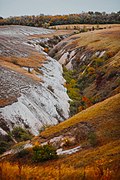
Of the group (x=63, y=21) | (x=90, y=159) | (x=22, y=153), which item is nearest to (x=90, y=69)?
(x=22, y=153)

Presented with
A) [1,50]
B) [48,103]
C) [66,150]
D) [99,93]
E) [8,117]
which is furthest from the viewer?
[1,50]

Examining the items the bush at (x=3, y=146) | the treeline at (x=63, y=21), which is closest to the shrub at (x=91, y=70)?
the bush at (x=3, y=146)

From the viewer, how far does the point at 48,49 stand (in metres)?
106

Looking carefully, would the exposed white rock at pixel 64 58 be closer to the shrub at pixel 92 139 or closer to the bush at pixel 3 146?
the bush at pixel 3 146

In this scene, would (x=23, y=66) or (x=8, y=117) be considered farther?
(x=23, y=66)

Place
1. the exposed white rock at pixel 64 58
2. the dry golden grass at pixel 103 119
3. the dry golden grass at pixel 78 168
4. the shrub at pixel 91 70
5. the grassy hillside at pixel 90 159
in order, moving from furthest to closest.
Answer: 1. the exposed white rock at pixel 64 58
2. the shrub at pixel 91 70
3. the dry golden grass at pixel 103 119
4. the grassy hillside at pixel 90 159
5. the dry golden grass at pixel 78 168

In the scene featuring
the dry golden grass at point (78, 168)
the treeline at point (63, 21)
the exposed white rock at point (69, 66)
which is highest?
the treeline at point (63, 21)

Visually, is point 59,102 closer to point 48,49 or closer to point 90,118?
point 90,118

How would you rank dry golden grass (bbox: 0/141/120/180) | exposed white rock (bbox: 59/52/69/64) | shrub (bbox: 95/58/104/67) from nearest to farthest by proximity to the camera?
dry golden grass (bbox: 0/141/120/180) → shrub (bbox: 95/58/104/67) → exposed white rock (bbox: 59/52/69/64)

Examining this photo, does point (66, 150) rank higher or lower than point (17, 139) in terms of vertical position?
higher

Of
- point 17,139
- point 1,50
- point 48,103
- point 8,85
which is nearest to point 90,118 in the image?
point 17,139

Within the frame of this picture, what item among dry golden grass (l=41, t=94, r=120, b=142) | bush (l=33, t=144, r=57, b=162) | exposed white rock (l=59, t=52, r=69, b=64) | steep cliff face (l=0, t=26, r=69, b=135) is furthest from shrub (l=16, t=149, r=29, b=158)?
exposed white rock (l=59, t=52, r=69, b=64)

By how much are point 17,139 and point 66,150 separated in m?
9.47

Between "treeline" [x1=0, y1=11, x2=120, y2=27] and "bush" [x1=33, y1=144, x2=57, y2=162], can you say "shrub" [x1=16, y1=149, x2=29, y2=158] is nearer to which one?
"bush" [x1=33, y1=144, x2=57, y2=162]
